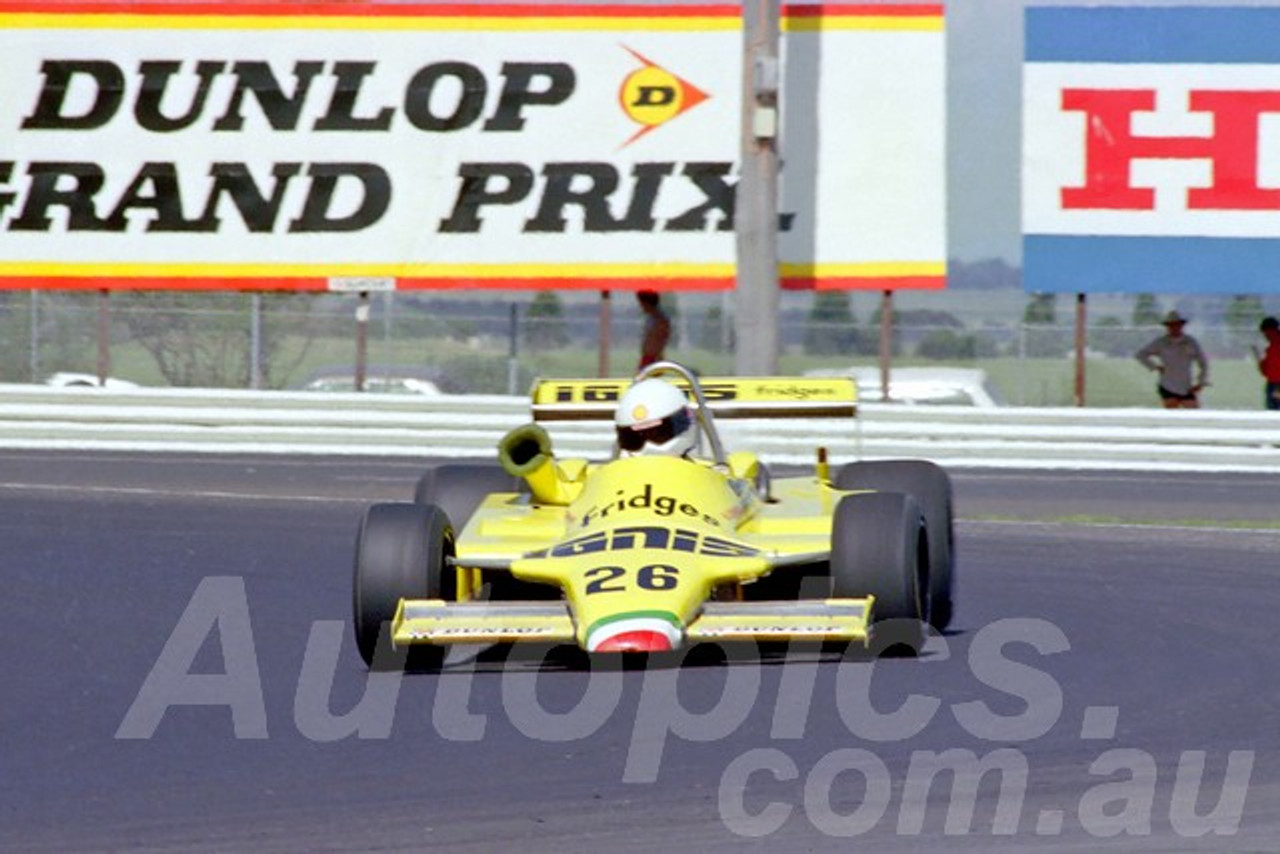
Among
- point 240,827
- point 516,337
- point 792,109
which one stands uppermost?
point 792,109

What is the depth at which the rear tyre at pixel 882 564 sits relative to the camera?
1142cm

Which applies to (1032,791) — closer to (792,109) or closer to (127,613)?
(127,613)

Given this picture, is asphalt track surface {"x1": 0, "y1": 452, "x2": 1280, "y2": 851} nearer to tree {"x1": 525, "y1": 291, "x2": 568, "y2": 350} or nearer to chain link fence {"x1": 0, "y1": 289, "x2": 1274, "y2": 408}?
chain link fence {"x1": 0, "y1": 289, "x2": 1274, "y2": 408}

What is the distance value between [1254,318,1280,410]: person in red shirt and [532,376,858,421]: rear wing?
15.5 metres

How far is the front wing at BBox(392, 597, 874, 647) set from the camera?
1080cm

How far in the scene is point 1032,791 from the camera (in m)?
8.58

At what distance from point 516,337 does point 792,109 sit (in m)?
3.69

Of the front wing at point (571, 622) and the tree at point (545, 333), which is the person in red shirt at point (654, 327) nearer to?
the tree at point (545, 333)

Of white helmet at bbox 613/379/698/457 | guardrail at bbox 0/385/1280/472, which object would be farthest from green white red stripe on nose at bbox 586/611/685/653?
guardrail at bbox 0/385/1280/472

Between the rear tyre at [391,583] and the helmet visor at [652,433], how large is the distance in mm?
1255

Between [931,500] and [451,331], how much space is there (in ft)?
70.4

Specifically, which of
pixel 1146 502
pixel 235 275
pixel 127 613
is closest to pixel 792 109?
pixel 235 275

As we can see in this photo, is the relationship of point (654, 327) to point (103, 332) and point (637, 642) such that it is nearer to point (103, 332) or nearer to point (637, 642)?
point (103, 332)

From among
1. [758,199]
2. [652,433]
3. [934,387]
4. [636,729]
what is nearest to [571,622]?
[636,729]
